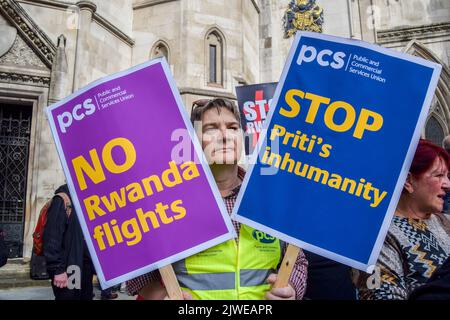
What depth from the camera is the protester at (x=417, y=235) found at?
1.70 metres

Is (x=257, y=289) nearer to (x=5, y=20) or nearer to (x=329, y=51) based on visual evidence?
→ (x=329, y=51)

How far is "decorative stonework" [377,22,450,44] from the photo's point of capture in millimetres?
11305

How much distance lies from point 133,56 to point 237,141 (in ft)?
32.2

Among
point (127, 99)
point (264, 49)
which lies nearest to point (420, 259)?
point (127, 99)

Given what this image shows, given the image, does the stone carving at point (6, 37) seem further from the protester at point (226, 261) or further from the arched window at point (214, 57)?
the protester at point (226, 261)

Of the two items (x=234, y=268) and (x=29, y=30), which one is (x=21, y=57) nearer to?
(x=29, y=30)

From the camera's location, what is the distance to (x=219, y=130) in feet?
6.01

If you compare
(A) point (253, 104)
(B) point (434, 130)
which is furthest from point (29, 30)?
(B) point (434, 130)

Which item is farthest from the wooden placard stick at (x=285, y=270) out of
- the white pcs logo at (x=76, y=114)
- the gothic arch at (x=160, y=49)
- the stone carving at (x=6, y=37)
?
the gothic arch at (x=160, y=49)

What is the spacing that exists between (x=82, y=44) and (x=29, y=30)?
1185mm

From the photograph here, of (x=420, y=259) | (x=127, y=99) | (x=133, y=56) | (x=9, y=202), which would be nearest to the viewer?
(x=420, y=259)

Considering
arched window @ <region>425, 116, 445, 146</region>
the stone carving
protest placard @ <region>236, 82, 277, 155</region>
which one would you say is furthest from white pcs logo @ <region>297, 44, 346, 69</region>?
arched window @ <region>425, 116, 445, 146</region>

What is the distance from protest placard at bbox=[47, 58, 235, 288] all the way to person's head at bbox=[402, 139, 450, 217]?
1.13 m

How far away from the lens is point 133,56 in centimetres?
1071
